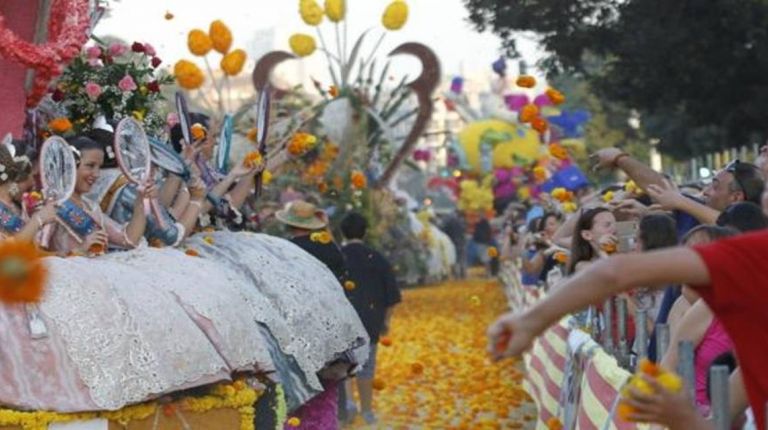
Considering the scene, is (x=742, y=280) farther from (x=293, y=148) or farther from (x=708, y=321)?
(x=293, y=148)

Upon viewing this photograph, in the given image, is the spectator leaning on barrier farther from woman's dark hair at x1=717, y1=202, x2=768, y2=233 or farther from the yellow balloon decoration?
the yellow balloon decoration

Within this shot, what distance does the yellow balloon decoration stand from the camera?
41.0 meters

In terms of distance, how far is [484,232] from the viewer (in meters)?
45.4

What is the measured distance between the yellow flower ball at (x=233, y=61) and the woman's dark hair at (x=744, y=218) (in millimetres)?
5556

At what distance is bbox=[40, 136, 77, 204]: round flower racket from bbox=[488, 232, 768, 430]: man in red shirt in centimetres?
450

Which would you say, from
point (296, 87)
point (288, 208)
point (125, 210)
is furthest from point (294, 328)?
point (296, 87)

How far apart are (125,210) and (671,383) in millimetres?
5262

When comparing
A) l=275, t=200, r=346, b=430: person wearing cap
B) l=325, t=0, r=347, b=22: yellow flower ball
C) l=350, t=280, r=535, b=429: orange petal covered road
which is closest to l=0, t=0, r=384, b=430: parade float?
l=275, t=200, r=346, b=430: person wearing cap

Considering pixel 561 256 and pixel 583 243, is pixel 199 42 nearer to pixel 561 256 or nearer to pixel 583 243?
pixel 561 256

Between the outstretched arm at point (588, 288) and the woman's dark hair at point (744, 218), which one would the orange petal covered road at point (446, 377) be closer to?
the woman's dark hair at point (744, 218)

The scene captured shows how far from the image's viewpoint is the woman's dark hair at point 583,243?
36.1 feet

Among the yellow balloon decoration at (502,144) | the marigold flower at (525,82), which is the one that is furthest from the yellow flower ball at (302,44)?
the yellow balloon decoration at (502,144)

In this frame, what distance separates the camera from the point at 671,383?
4.57 meters

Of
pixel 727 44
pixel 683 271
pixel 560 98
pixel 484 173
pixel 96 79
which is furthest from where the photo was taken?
pixel 484 173
